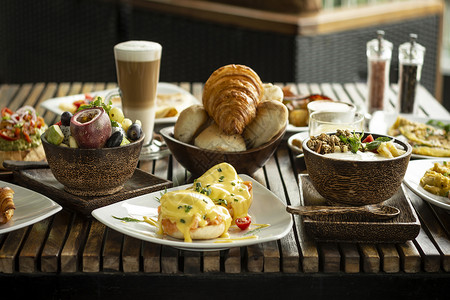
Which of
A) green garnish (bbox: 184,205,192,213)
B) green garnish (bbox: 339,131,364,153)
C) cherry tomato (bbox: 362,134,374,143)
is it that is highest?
green garnish (bbox: 339,131,364,153)

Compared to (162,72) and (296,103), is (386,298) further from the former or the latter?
(162,72)

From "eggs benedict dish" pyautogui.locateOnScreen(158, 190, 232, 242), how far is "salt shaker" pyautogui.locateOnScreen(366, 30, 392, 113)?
3.97 feet

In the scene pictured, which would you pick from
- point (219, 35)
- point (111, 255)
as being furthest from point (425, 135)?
point (219, 35)

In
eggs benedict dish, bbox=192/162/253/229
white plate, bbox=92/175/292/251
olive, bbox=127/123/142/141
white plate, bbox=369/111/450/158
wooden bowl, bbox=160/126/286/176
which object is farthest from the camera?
white plate, bbox=369/111/450/158

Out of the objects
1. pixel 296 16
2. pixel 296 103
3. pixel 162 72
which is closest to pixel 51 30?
pixel 162 72

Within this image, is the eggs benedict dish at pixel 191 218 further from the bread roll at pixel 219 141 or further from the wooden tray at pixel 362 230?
the bread roll at pixel 219 141

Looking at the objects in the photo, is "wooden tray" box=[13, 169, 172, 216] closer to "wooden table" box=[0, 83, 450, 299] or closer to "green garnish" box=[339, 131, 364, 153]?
"wooden table" box=[0, 83, 450, 299]

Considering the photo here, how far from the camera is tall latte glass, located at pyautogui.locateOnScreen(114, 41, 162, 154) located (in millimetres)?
1915

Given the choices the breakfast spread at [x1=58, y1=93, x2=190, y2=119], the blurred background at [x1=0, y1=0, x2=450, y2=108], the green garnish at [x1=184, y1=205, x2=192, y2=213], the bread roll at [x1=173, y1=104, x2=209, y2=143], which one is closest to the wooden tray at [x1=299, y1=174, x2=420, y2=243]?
the green garnish at [x1=184, y1=205, x2=192, y2=213]

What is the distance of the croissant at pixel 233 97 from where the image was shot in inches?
65.6

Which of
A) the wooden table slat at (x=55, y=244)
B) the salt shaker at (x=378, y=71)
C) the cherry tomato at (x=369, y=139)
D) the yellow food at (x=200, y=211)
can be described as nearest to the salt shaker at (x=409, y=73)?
the salt shaker at (x=378, y=71)

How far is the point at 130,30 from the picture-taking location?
185 inches

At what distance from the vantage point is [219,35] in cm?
429

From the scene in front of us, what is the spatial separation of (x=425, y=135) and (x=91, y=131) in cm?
107
